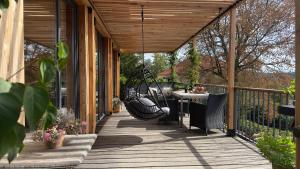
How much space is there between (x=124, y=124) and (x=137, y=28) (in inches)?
85.0

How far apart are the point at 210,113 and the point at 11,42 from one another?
4361 millimetres

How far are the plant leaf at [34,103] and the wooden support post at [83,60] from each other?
450cm

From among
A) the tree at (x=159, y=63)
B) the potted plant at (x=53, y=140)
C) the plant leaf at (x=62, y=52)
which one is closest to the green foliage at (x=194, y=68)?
the potted plant at (x=53, y=140)

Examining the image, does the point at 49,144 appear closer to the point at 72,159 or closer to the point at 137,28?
the point at 72,159

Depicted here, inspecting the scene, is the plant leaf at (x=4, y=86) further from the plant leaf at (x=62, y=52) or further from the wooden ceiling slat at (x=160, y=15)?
the wooden ceiling slat at (x=160, y=15)

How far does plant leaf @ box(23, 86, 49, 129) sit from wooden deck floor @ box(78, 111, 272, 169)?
3456mm

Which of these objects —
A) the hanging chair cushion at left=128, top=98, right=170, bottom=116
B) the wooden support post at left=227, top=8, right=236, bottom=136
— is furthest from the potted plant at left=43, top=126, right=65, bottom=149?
the wooden support post at left=227, top=8, right=236, bottom=136

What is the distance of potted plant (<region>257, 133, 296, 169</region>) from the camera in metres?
2.42

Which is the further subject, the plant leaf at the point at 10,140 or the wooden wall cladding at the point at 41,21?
the wooden wall cladding at the point at 41,21

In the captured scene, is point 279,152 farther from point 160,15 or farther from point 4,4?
point 160,15

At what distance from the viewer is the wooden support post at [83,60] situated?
4883mm

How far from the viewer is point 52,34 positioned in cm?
370

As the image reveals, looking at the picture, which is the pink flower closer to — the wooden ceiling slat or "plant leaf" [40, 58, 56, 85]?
"plant leaf" [40, 58, 56, 85]

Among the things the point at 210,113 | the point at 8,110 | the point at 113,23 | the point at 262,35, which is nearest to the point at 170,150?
the point at 210,113
